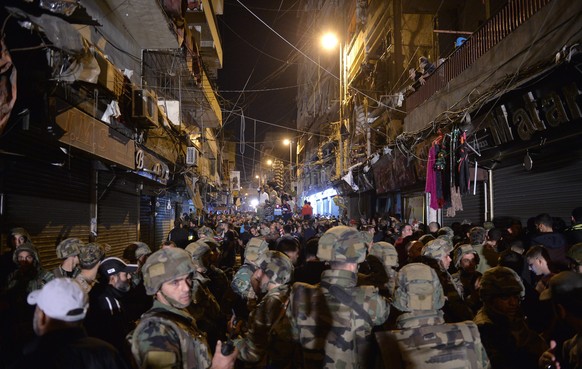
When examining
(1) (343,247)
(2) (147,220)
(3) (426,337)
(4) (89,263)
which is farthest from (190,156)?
(3) (426,337)

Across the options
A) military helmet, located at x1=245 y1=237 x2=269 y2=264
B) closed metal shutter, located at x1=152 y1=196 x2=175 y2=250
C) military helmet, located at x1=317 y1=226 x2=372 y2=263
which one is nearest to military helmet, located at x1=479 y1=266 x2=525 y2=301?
military helmet, located at x1=317 y1=226 x2=372 y2=263

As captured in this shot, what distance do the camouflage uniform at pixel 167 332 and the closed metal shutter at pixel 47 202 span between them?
5818 mm

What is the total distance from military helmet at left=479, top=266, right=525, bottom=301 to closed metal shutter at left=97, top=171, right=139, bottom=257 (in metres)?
10.3

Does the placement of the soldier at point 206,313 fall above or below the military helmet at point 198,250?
below

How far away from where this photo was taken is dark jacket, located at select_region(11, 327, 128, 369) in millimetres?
1985

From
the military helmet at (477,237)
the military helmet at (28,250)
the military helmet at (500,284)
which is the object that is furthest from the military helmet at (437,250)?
the military helmet at (28,250)

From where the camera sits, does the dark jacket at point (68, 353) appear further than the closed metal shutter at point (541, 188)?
No

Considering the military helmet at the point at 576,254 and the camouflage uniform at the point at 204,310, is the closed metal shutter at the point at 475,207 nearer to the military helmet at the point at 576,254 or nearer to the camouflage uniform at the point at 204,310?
the military helmet at the point at 576,254

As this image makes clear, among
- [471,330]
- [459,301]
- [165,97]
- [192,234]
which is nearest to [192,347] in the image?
[471,330]

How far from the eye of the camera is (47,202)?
833cm

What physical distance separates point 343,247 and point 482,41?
890cm

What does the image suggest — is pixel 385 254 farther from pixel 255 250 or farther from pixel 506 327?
pixel 506 327

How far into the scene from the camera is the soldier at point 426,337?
8.30 ft

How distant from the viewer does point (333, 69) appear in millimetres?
34125
